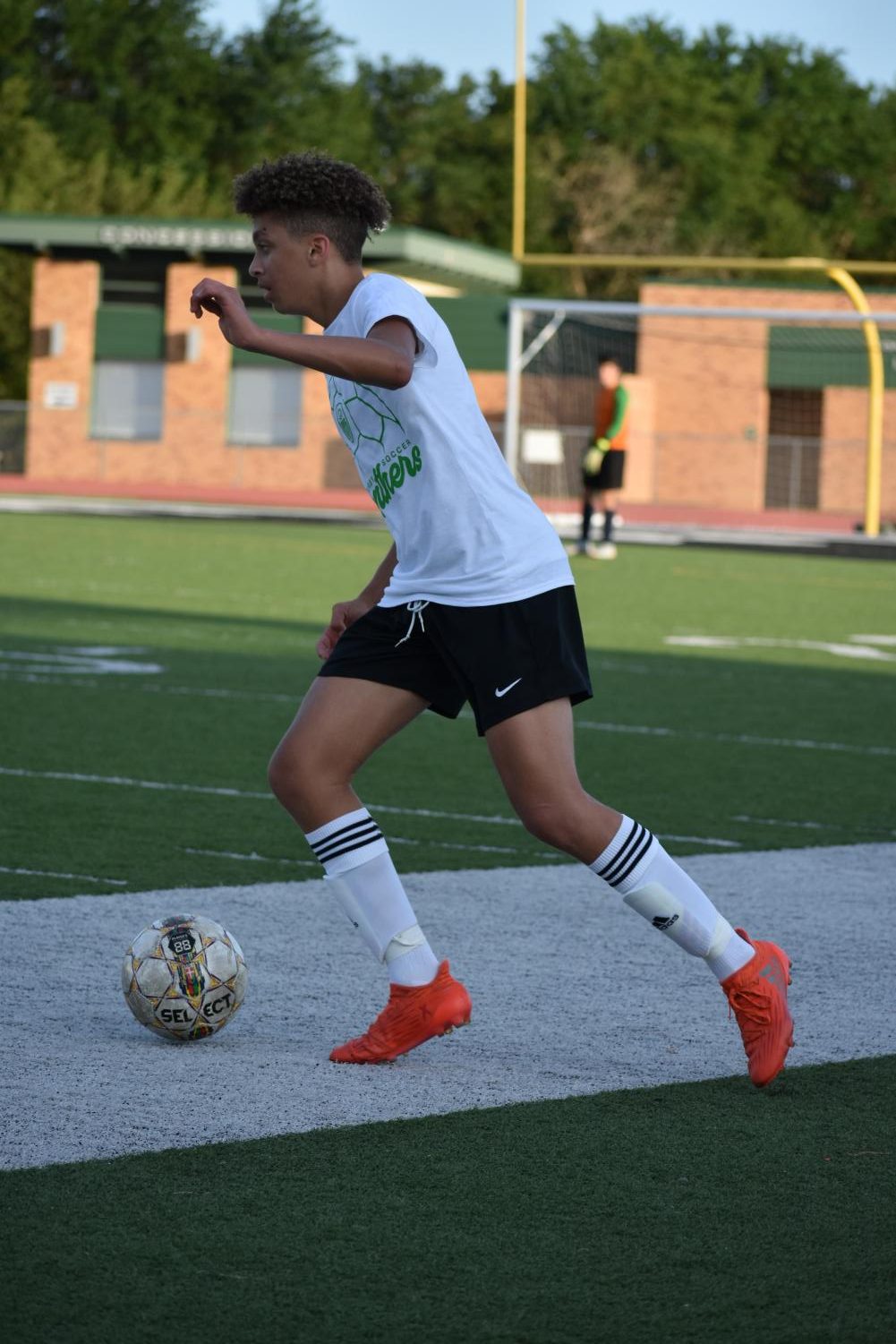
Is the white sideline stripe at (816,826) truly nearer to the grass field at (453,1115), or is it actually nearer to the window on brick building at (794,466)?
the grass field at (453,1115)

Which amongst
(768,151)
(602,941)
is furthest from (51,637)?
(768,151)

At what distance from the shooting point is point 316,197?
4566 mm

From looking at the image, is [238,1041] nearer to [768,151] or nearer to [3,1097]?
[3,1097]

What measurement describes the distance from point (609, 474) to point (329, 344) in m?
20.9

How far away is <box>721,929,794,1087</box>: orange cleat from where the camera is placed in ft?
15.1

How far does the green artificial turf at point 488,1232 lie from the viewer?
320 cm

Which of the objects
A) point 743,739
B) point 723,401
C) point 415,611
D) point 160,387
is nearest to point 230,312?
point 415,611

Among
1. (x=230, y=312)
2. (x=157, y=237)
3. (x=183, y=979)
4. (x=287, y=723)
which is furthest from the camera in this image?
(x=157, y=237)

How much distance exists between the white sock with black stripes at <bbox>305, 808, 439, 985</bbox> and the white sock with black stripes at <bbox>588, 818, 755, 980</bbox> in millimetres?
468

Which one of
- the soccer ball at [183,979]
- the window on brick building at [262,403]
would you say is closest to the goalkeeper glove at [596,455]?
the soccer ball at [183,979]

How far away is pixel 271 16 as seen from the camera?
75.1 meters

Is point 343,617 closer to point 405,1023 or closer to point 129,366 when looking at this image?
point 405,1023

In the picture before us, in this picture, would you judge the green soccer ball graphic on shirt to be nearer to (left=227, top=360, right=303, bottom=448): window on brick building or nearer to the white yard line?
the white yard line

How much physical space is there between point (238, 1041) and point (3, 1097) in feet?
2.48
